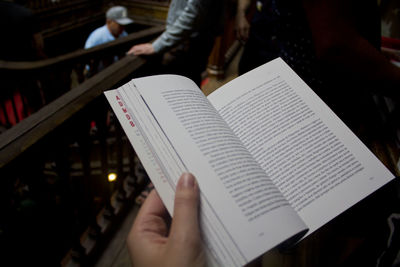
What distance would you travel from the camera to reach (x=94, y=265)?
165 cm

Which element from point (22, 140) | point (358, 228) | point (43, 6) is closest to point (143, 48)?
point (22, 140)

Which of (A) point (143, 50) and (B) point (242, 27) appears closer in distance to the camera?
(B) point (242, 27)

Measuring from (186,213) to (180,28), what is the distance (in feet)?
5.36

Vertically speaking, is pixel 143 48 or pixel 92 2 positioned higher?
pixel 92 2

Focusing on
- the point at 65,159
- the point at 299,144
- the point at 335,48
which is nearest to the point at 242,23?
the point at 335,48

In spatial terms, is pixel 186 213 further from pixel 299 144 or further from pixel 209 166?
pixel 299 144

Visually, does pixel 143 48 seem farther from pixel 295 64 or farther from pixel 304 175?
pixel 304 175

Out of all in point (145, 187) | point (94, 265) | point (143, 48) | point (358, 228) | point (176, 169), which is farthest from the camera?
point (145, 187)

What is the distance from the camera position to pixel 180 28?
6.09 ft

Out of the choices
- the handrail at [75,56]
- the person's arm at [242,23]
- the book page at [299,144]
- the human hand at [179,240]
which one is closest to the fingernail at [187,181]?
the human hand at [179,240]

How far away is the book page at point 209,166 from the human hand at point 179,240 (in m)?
0.03

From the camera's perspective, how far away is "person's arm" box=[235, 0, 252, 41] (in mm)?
1666

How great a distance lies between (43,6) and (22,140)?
6.80 metres

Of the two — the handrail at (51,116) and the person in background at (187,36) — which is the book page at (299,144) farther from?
the person in background at (187,36)
